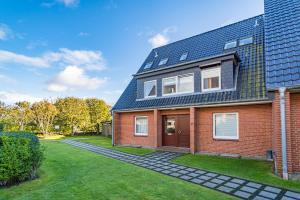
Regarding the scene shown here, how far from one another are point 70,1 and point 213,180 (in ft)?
42.8

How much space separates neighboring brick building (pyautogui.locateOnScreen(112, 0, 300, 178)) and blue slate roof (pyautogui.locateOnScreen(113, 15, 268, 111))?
47 mm

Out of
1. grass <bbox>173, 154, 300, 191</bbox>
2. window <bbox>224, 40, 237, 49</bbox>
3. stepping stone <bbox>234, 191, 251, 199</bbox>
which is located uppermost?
window <bbox>224, 40, 237, 49</bbox>

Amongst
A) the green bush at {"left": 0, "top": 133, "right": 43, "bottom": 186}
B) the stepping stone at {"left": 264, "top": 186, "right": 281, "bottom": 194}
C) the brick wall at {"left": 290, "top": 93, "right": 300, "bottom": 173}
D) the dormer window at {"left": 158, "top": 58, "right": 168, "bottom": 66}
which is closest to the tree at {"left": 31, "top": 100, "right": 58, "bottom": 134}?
the dormer window at {"left": 158, "top": 58, "right": 168, "bottom": 66}

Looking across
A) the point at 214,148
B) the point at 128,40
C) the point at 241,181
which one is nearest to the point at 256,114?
the point at 214,148

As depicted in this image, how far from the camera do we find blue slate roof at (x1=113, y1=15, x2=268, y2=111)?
9.41 meters

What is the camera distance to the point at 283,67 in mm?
6480

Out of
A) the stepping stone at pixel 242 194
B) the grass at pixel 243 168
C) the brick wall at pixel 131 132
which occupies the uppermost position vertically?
the brick wall at pixel 131 132

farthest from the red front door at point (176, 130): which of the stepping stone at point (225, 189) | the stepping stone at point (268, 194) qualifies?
the stepping stone at point (268, 194)

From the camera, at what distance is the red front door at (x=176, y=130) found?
1178 centimetres

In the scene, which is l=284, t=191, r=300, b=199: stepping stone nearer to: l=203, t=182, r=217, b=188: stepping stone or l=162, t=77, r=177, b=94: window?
l=203, t=182, r=217, b=188: stepping stone

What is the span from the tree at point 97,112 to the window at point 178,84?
54.4 ft

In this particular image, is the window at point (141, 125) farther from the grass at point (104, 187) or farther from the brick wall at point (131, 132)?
the grass at point (104, 187)

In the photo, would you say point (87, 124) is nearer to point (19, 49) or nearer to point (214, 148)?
point (19, 49)

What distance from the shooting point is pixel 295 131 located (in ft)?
20.2
